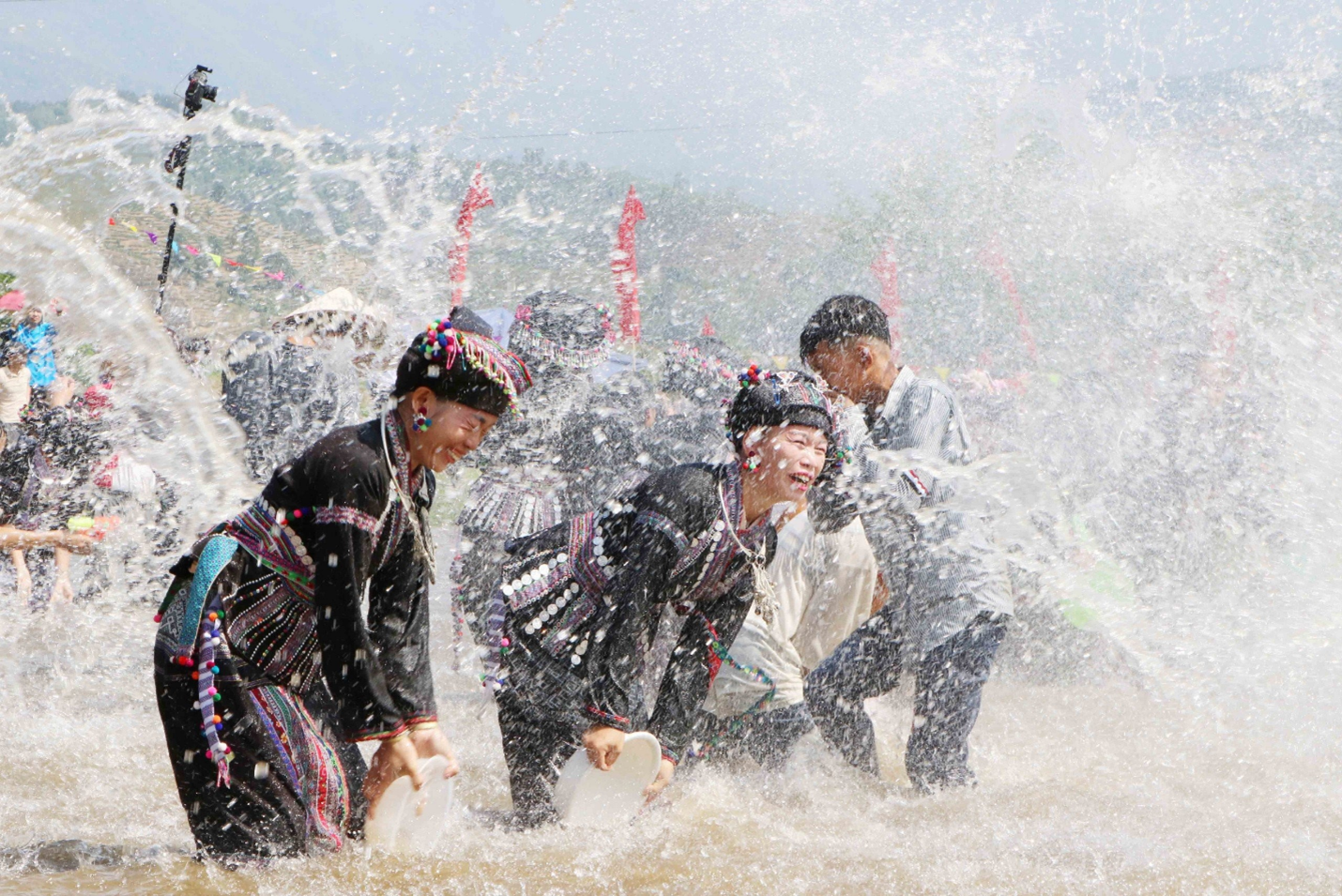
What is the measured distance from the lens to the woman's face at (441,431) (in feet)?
8.45

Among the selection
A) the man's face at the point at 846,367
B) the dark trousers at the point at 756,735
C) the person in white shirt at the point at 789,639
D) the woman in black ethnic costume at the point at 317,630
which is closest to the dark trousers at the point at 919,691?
the person in white shirt at the point at 789,639

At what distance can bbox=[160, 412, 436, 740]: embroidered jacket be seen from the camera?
7.92 feet

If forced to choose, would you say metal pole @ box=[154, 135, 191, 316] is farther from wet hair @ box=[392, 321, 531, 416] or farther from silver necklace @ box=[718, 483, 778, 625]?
wet hair @ box=[392, 321, 531, 416]

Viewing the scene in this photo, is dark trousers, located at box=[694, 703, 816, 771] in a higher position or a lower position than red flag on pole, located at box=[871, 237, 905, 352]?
lower

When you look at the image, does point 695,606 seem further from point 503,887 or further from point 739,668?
point 503,887

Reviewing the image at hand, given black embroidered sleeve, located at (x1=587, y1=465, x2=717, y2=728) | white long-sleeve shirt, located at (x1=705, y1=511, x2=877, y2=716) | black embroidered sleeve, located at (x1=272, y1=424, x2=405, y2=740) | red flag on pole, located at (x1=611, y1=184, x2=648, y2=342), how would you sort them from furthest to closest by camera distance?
red flag on pole, located at (x1=611, y1=184, x2=648, y2=342)
white long-sleeve shirt, located at (x1=705, y1=511, x2=877, y2=716)
black embroidered sleeve, located at (x1=587, y1=465, x2=717, y2=728)
black embroidered sleeve, located at (x1=272, y1=424, x2=405, y2=740)

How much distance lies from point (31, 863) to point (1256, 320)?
9.35 metres

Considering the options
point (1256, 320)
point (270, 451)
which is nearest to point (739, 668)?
point (270, 451)

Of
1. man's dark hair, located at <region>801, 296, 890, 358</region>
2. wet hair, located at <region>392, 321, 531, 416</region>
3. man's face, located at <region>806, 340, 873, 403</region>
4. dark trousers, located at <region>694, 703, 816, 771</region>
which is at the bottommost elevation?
dark trousers, located at <region>694, 703, 816, 771</region>

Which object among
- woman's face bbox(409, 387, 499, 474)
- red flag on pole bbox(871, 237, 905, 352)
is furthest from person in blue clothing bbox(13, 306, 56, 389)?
red flag on pole bbox(871, 237, 905, 352)

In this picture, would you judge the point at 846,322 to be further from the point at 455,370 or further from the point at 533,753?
the point at 455,370

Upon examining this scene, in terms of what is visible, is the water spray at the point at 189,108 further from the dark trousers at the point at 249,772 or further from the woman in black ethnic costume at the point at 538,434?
the dark trousers at the point at 249,772

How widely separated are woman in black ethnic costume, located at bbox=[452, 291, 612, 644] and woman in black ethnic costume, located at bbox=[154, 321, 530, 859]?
197cm

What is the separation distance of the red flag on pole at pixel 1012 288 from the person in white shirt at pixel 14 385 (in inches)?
377
